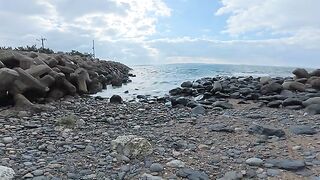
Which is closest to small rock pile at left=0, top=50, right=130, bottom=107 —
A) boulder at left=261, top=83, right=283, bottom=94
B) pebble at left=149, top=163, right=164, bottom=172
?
pebble at left=149, top=163, right=164, bottom=172

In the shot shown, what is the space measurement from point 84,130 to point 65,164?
2.31 metres

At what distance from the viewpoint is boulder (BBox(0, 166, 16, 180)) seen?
A: 439cm

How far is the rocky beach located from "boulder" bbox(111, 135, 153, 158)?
0.01 m

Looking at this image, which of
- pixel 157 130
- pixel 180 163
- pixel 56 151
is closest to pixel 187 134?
pixel 157 130

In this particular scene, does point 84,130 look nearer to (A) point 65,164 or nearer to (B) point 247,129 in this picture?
(A) point 65,164

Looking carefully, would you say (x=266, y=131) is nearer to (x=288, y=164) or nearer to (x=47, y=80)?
(x=288, y=164)

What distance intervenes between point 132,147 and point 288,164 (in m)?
2.21

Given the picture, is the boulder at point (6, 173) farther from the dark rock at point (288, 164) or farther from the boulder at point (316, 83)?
the boulder at point (316, 83)

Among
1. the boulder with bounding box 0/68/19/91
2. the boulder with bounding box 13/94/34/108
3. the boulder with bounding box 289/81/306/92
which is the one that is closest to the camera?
the boulder with bounding box 13/94/34/108

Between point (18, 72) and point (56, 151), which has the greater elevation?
point (18, 72)

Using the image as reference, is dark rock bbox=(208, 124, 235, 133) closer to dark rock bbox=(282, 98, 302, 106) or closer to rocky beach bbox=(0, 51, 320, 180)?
rocky beach bbox=(0, 51, 320, 180)

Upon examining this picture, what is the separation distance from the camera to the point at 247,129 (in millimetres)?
6816

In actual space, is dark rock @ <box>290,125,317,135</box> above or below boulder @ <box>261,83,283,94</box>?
below

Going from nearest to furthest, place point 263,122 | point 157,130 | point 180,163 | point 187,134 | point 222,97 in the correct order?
point 180,163 → point 187,134 → point 157,130 → point 263,122 → point 222,97
